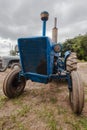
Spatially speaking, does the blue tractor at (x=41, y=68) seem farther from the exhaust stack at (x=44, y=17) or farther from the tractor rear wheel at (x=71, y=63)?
the tractor rear wheel at (x=71, y=63)

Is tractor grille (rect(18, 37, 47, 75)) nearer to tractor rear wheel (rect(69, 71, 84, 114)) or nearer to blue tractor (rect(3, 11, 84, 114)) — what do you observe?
blue tractor (rect(3, 11, 84, 114))

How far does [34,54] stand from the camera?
10.2 feet

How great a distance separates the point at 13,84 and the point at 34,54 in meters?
1.12

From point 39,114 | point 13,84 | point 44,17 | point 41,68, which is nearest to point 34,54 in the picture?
point 41,68

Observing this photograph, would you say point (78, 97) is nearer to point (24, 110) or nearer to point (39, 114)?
point (39, 114)

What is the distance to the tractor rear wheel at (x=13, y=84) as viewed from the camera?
345cm

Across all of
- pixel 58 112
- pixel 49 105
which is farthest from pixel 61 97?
pixel 58 112

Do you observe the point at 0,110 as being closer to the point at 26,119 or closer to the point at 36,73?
the point at 26,119

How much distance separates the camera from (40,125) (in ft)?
7.34

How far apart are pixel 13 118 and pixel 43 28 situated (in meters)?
2.08

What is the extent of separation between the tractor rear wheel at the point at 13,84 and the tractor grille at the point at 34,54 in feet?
1.41

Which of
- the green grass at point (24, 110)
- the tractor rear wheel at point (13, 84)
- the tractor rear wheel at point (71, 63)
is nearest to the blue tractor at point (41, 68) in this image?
the tractor rear wheel at point (13, 84)

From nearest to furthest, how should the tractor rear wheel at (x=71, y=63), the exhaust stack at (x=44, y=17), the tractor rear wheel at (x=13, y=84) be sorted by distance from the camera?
the exhaust stack at (x=44, y=17) < the tractor rear wheel at (x=13, y=84) < the tractor rear wheel at (x=71, y=63)

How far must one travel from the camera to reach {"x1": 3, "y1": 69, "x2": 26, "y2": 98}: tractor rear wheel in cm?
345
